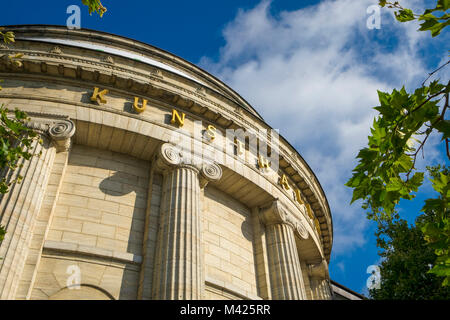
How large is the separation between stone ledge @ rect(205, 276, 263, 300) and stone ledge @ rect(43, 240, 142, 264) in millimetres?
2789

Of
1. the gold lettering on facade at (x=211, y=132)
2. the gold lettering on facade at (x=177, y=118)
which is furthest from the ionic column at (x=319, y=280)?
the gold lettering on facade at (x=177, y=118)

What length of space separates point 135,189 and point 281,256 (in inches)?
302

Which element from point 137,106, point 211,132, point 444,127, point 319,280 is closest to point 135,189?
point 137,106

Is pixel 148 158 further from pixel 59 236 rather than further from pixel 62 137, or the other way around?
pixel 59 236

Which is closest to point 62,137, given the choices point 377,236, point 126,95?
point 126,95

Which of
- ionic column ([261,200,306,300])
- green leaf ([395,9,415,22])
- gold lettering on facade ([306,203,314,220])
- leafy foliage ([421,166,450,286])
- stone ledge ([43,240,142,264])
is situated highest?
gold lettering on facade ([306,203,314,220])

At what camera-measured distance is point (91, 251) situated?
13516mm

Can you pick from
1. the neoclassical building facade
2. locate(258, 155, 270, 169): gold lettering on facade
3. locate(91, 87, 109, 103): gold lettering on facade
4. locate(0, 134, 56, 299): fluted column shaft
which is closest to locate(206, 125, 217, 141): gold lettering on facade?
the neoclassical building facade

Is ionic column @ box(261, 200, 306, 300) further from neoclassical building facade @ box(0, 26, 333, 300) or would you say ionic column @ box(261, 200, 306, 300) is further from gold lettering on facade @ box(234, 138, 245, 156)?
gold lettering on facade @ box(234, 138, 245, 156)

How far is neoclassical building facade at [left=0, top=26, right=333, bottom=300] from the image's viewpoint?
43.5 ft

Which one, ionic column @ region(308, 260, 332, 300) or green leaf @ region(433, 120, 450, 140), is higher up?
ionic column @ region(308, 260, 332, 300)
